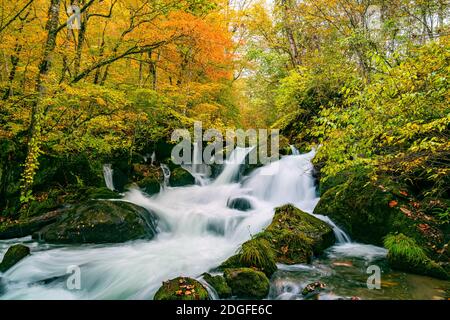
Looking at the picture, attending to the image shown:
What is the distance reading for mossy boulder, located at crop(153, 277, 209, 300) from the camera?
4078 millimetres

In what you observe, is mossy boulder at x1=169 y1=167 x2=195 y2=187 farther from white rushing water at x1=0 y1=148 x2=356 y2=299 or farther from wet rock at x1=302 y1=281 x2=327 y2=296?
wet rock at x1=302 y1=281 x2=327 y2=296

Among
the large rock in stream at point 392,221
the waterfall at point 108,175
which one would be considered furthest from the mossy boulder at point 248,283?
the waterfall at point 108,175

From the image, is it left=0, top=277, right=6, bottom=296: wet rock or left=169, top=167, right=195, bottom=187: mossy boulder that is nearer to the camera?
left=0, top=277, right=6, bottom=296: wet rock

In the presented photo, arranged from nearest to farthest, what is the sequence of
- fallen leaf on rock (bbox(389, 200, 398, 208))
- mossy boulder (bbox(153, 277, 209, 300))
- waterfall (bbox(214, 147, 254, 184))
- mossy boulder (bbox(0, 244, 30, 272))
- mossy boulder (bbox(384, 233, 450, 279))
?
mossy boulder (bbox(153, 277, 209, 300))
mossy boulder (bbox(384, 233, 450, 279))
mossy boulder (bbox(0, 244, 30, 272))
fallen leaf on rock (bbox(389, 200, 398, 208))
waterfall (bbox(214, 147, 254, 184))

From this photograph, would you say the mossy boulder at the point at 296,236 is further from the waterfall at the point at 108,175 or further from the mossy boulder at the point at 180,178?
the waterfall at the point at 108,175

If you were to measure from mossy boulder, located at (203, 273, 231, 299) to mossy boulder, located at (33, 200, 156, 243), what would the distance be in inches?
123

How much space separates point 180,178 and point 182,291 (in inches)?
312

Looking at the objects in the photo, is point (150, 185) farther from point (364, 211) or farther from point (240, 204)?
point (364, 211)

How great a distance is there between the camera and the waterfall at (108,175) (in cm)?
1038

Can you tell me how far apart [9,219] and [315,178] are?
29.6ft

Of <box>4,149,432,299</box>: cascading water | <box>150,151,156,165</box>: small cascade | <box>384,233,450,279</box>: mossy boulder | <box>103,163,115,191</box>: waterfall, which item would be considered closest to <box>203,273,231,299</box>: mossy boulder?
<box>4,149,432,299</box>: cascading water

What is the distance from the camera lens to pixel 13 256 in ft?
19.3

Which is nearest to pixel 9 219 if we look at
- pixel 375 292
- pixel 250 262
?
pixel 250 262

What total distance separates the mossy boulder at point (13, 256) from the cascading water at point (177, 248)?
0.10 m
